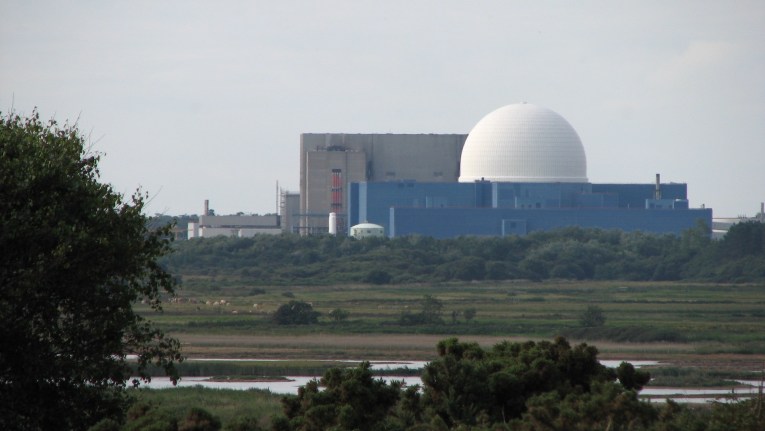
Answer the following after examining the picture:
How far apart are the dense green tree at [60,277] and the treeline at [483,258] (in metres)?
60.4

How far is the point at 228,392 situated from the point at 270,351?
11.1m

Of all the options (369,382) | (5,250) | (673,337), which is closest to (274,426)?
(369,382)

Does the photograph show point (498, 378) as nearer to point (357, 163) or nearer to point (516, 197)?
point (516, 197)

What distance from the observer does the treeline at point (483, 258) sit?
85375mm

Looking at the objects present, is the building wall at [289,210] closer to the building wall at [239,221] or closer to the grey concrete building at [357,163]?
the building wall at [239,221]

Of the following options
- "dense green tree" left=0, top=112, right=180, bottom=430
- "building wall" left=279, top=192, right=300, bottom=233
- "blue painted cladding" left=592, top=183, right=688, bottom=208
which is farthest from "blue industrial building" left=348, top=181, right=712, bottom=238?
"dense green tree" left=0, top=112, right=180, bottom=430

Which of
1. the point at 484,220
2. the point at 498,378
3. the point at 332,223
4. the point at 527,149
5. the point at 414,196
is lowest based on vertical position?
the point at 498,378

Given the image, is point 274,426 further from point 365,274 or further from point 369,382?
point 365,274

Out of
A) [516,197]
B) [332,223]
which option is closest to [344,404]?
[516,197]

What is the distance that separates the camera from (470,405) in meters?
20.2

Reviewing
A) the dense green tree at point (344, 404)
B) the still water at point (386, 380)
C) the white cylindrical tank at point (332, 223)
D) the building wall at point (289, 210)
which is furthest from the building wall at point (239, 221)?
the dense green tree at point (344, 404)

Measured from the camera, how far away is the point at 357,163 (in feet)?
398

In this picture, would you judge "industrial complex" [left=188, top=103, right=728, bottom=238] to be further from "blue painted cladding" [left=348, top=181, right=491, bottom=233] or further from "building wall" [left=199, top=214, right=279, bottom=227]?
"building wall" [left=199, top=214, right=279, bottom=227]

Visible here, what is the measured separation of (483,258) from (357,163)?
31783 mm
